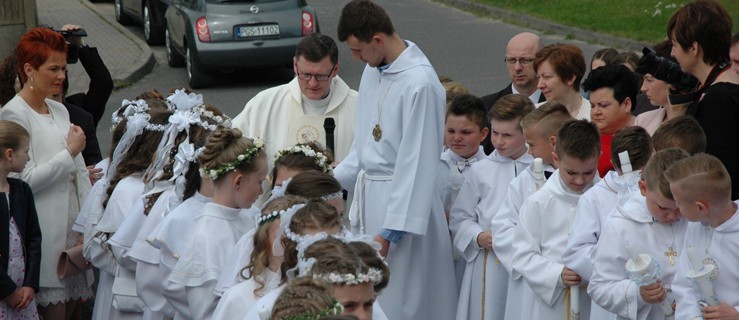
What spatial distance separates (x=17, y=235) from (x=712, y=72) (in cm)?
377

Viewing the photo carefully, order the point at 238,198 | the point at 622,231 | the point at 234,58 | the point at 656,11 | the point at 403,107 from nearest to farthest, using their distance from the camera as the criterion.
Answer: the point at 622,231 → the point at 238,198 → the point at 403,107 → the point at 234,58 → the point at 656,11

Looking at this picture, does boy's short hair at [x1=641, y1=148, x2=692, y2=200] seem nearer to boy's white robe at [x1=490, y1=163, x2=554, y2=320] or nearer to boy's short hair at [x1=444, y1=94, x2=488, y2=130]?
boy's white robe at [x1=490, y1=163, x2=554, y2=320]

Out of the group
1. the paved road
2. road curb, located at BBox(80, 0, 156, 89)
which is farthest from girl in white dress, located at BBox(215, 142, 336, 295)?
road curb, located at BBox(80, 0, 156, 89)

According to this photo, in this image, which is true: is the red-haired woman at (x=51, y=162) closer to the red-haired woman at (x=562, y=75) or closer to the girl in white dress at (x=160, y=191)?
the girl in white dress at (x=160, y=191)

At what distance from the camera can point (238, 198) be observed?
5621 millimetres

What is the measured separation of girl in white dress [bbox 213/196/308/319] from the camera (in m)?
4.76

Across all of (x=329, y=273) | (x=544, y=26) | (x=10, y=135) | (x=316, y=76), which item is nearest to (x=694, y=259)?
(x=329, y=273)

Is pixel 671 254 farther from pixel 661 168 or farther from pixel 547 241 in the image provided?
pixel 547 241

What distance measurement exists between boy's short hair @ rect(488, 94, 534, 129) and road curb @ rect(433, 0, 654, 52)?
10.8 m

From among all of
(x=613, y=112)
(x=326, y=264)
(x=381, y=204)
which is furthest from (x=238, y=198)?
(x=613, y=112)

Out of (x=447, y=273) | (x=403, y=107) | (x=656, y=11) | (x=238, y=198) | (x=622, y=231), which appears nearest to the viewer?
(x=622, y=231)

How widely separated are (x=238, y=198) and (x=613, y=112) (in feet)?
7.25

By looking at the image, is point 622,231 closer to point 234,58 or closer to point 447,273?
point 447,273

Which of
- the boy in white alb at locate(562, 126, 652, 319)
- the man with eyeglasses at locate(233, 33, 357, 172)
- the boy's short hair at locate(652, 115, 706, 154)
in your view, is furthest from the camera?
the man with eyeglasses at locate(233, 33, 357, 172)
